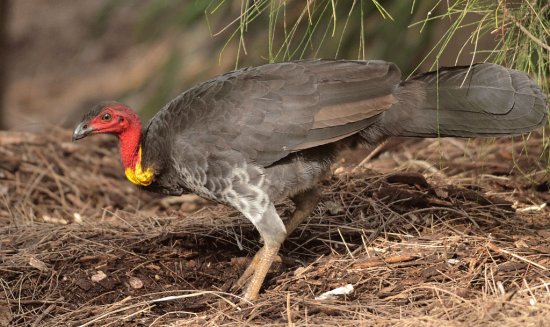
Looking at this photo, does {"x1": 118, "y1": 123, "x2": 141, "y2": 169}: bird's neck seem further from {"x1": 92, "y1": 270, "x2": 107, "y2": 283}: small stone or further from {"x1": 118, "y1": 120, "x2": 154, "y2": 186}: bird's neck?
{"x1": 92, "y1": 270, "x2": 107, "y2": 283}: small stone

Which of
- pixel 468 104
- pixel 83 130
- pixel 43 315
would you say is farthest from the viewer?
pixel 83 130

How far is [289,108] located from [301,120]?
90 mm

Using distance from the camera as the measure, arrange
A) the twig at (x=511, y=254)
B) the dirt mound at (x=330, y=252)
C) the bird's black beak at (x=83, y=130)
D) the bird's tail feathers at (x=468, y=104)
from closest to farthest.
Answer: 1. the dirt mound at (x=330, y=252)
2. the twig at (x=511, y=254)
3. the bird's tail feathers at (x=468, y=104)
4. the bird's black beak at (x=83, y=130)

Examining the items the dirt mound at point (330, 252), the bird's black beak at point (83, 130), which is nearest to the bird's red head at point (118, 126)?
the bird's black beak at point (83, 130)

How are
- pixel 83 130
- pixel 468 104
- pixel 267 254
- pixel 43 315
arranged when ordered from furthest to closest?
pixel 83 130 < pixel 267 254 < pixel 468 104 < pixel 43 315

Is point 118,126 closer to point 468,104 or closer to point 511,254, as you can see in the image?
point 468,104

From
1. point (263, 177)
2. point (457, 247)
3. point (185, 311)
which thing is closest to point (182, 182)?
point (263, 177)

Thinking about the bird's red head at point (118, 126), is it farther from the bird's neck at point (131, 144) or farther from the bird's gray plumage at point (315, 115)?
the bird's gray plumage at point (315, 115)

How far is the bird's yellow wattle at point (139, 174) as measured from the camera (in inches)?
166

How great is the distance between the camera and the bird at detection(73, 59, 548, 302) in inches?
153

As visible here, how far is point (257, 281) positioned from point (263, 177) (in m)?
0.51

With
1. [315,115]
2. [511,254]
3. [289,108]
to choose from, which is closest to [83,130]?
[289,108]

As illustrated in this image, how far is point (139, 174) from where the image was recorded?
14.0 feet

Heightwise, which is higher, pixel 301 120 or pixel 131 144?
pixel 301 120
